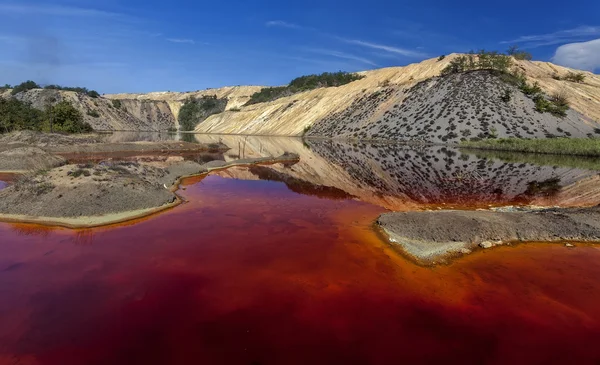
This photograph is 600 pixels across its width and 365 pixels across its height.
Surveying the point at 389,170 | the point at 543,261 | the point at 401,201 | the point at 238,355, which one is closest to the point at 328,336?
the point at 238,355

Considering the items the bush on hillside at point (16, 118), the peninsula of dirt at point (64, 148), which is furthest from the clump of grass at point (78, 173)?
the bush on hillside at point (16, 118)

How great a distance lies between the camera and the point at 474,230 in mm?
14602

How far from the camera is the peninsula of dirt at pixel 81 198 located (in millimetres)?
16969

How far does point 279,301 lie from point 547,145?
2224 inches

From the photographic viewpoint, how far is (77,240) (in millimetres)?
14312

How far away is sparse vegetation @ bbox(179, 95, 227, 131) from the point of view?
156m

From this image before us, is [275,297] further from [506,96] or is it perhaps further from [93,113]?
[93,113]

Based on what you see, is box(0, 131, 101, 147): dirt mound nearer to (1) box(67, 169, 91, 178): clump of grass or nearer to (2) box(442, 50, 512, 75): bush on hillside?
(1) box(67, 169, 91, 178): clump of grass

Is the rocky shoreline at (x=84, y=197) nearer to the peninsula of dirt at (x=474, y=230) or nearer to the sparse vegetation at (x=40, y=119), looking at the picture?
the peninsula of dirt at (x=474, y=230)

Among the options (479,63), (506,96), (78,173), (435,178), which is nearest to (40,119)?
(78,173)

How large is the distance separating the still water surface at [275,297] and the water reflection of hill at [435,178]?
7723 mm

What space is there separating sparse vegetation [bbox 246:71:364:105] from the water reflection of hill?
106 metres

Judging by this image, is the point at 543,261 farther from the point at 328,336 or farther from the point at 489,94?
the point at 489,94

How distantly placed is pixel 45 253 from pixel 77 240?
4.78ft
